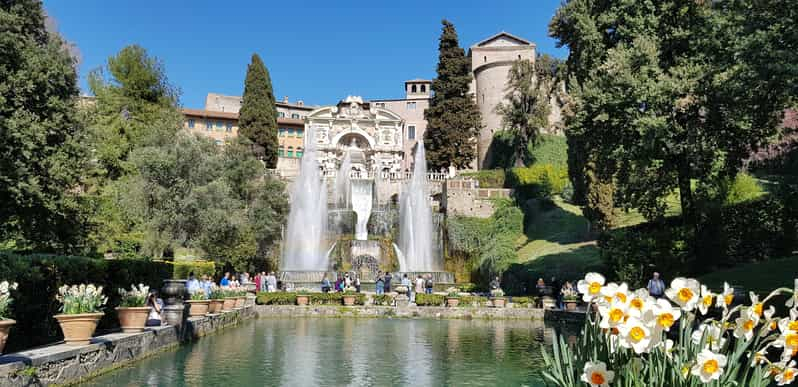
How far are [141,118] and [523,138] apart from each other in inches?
1202

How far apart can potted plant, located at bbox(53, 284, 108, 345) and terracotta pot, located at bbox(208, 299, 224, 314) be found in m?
7.60

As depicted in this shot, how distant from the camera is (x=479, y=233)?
41.4 meters

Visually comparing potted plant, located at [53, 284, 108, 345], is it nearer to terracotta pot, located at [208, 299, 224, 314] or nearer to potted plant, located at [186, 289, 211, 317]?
potted plant, located at [186, 289, 211, 317]

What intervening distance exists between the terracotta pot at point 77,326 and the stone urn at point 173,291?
4372 millimetres

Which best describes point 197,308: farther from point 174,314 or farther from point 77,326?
point 77,326

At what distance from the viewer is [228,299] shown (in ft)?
62.4

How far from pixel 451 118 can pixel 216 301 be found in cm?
3945

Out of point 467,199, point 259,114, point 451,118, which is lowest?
point 467,199

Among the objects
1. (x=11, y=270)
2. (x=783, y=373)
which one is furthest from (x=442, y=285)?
(x=783, y=373)

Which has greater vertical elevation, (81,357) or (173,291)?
(173,291)

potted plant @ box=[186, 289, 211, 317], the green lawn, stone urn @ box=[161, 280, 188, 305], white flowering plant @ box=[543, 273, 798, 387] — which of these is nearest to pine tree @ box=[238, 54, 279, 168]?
potted plant @ box=[186, 289, 211, 317]

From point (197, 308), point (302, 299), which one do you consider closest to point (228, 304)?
point (197, 308)

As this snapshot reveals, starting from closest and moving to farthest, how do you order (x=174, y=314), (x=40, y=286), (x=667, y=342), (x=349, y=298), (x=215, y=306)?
(x=667, y=342) < (x=40, y=286) < (x=174, y=314) < (x=215, y=306) < (x=349, y=298)

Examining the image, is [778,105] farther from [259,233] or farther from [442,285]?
[259,233]
